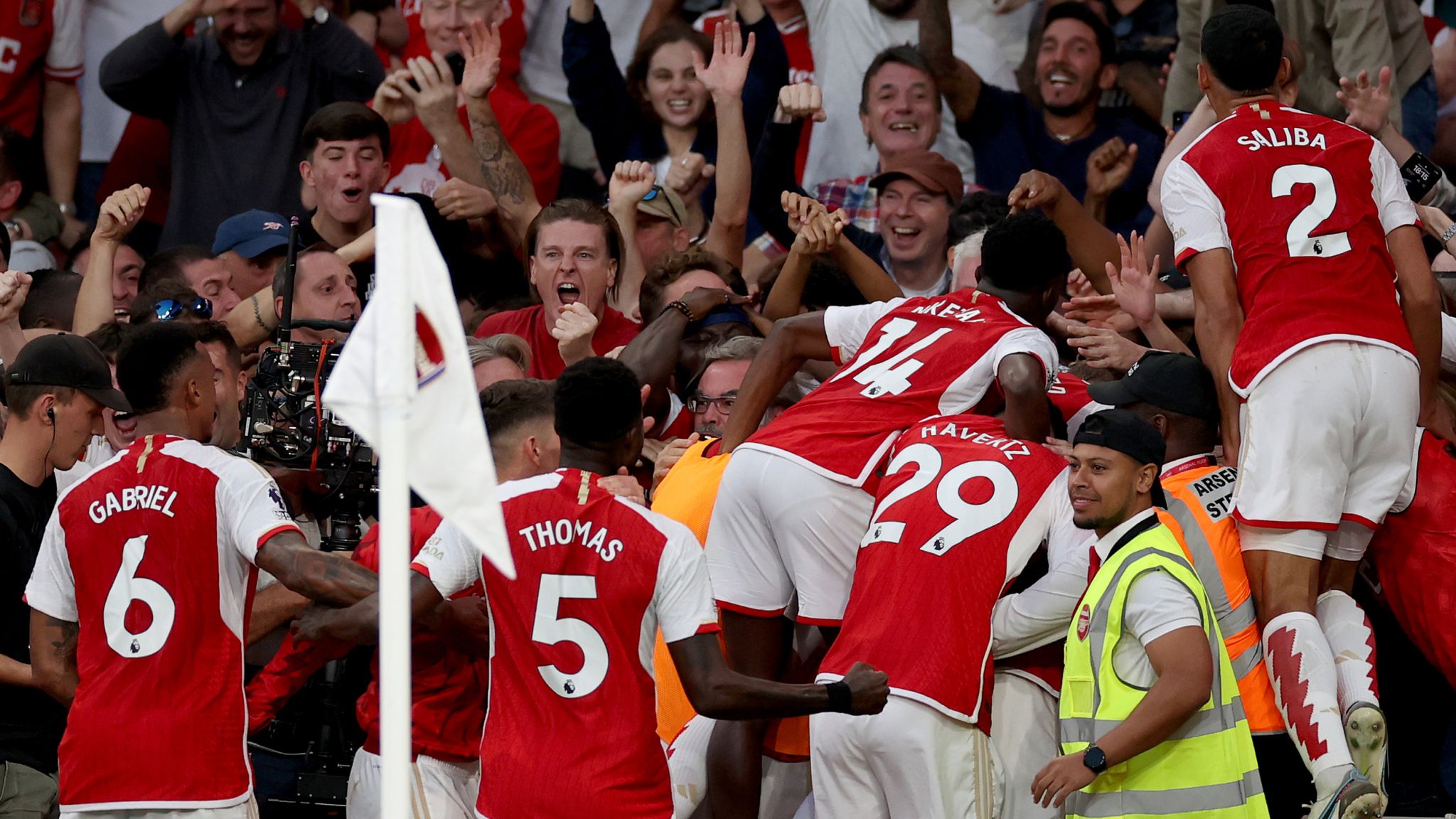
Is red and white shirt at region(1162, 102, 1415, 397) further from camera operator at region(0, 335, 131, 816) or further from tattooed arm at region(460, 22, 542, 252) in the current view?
tattooed arm at region(460, 22, 542, 252)

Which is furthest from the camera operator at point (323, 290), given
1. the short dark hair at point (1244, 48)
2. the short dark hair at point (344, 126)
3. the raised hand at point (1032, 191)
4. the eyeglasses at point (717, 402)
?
the short dark hair at point (1244, 48)

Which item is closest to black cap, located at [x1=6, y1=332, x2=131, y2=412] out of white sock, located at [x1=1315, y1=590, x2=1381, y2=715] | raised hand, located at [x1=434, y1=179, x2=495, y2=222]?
raised hand, located at [x1=434, y1=179, x2=495, y2=222]

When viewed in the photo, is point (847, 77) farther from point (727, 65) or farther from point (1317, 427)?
point (1317, 427)

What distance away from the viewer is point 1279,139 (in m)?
5.68

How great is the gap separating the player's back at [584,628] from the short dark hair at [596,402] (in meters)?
0.13

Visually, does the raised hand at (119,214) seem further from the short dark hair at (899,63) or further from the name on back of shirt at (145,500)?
the short dark hair at (899,63)

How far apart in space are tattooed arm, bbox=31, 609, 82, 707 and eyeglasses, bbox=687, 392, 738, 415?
2403mm

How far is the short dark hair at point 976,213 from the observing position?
7547mm

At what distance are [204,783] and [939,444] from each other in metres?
2.40

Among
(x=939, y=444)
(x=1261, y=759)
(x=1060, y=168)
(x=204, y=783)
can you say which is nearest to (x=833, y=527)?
(x=939, y=444)

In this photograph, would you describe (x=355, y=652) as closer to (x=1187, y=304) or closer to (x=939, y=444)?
(x=939, y=444)

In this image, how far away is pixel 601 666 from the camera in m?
4.68

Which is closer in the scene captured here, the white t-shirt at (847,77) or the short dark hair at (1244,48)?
the short dark hair at (1244,48)

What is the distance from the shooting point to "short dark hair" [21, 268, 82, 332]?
27.0 feet
